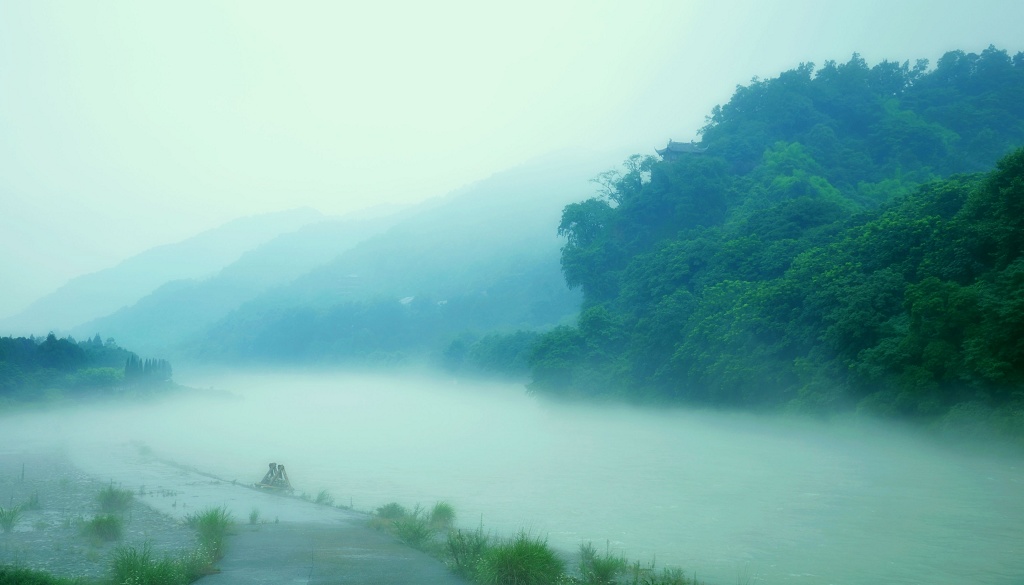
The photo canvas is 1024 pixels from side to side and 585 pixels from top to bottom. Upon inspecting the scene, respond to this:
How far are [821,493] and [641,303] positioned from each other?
30.6 metres

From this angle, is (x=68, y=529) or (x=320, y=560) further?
(x=68, y=529)

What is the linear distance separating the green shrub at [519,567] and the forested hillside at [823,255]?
19.1 meters

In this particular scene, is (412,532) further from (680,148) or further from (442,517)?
(680,148)

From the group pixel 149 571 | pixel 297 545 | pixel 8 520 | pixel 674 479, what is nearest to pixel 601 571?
pixel 297 545

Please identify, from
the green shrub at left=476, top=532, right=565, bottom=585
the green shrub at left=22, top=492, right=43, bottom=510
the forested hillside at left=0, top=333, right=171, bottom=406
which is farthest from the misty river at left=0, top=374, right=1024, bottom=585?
the green shrub at left=22, top=492, right=43, bottom=510

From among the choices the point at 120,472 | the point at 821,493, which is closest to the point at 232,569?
the point at 821,493

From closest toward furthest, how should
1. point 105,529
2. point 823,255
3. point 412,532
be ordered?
point 105,529, point 412,532, point 823,255

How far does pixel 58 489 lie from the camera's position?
21781 millimetres

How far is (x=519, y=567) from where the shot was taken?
9969mm

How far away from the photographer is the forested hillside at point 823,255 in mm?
26641

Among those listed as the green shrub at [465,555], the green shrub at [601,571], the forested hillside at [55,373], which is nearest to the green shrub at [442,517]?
the green shrub at [465,555]

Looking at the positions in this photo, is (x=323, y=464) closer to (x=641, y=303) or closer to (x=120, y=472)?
(x=120, y=472)

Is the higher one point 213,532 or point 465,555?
point 465,555

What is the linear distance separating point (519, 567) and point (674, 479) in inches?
664
